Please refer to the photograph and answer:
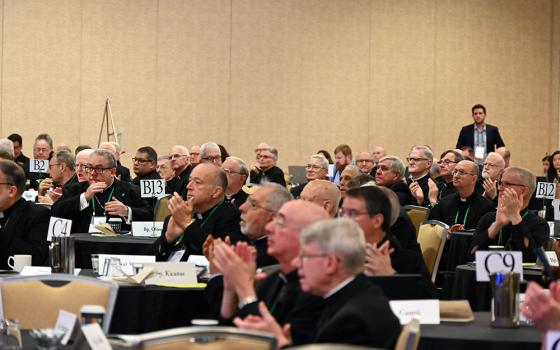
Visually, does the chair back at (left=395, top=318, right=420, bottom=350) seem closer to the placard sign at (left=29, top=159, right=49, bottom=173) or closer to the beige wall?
the placard sign at (left=29, top=159, right=49, bottom=173)

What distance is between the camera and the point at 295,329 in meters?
3.71

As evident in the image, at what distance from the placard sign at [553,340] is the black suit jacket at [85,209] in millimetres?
5952

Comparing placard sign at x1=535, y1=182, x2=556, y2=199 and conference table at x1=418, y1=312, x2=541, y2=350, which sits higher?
placard sign at x1=535, y1=182, x2=556, y2=199

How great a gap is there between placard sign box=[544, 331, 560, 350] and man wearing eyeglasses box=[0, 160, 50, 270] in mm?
3983

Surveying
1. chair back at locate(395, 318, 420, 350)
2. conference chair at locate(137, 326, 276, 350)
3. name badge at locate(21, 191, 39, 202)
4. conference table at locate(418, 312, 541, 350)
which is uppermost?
name badge at locate(21, 191, 39, 202)

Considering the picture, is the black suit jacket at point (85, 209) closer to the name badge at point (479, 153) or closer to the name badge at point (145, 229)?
the name badge at point (145, 229)

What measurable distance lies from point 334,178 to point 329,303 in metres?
12.2

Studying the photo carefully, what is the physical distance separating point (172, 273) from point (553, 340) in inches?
99.8

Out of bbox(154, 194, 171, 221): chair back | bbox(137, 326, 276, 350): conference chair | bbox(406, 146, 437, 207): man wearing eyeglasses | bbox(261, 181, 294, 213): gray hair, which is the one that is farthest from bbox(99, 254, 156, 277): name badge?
bbox(406, 146, 437, 207): man wearing eyeglasses

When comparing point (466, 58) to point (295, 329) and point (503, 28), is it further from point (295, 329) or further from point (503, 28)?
point (295, 329)

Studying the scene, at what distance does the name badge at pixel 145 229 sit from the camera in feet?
27.0

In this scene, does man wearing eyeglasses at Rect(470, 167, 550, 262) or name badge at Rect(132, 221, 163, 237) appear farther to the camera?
name badge at Rect(132, 221, 163, 237)

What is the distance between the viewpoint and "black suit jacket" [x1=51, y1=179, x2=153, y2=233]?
28.3 feet

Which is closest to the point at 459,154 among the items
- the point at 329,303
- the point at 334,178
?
the point at 334,178
